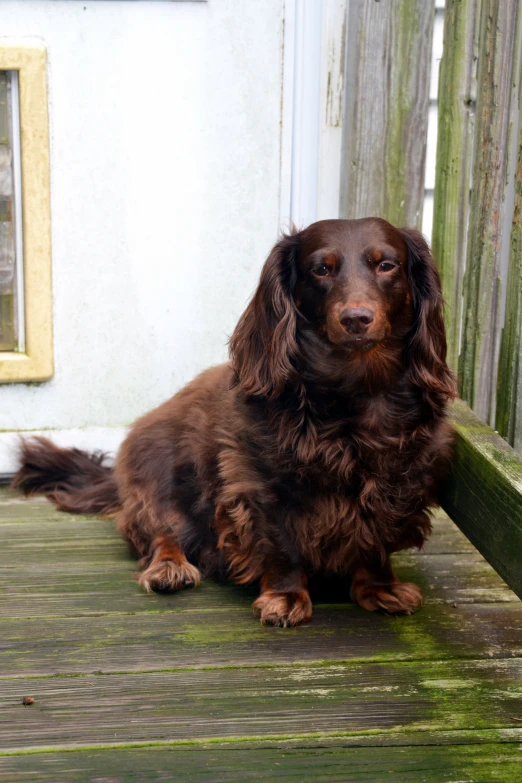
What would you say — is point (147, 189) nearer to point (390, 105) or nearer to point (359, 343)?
point (390, 105)

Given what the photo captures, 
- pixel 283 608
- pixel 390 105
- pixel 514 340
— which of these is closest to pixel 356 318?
pixel 514 340

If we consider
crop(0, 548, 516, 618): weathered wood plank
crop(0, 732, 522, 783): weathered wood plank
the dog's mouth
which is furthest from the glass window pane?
crop(0, 732, 522, 783): weathered wood plank

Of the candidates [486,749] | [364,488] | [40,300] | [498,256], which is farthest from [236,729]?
[40,300]

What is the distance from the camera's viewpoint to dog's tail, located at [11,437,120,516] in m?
3.22

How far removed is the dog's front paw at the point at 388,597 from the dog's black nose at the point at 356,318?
715 millimetres

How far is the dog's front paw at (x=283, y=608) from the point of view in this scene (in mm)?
2359

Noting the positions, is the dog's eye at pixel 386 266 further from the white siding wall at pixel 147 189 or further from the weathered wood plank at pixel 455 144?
the white siding wall at pixel 147 189

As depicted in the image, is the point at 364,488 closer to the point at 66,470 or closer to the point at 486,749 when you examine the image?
the point at 486,749

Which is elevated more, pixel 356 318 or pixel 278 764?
pixel 356 318

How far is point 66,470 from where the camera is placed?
10.7 feet

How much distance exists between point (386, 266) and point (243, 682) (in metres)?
0.99

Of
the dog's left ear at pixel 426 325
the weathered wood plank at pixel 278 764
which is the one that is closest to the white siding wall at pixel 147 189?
the dog's left ear at pixel 426 325

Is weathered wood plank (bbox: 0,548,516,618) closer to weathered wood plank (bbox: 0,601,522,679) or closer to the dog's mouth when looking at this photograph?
weathered wood plank (bbox: 0,601,522,679)

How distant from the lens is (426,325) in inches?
94.0
